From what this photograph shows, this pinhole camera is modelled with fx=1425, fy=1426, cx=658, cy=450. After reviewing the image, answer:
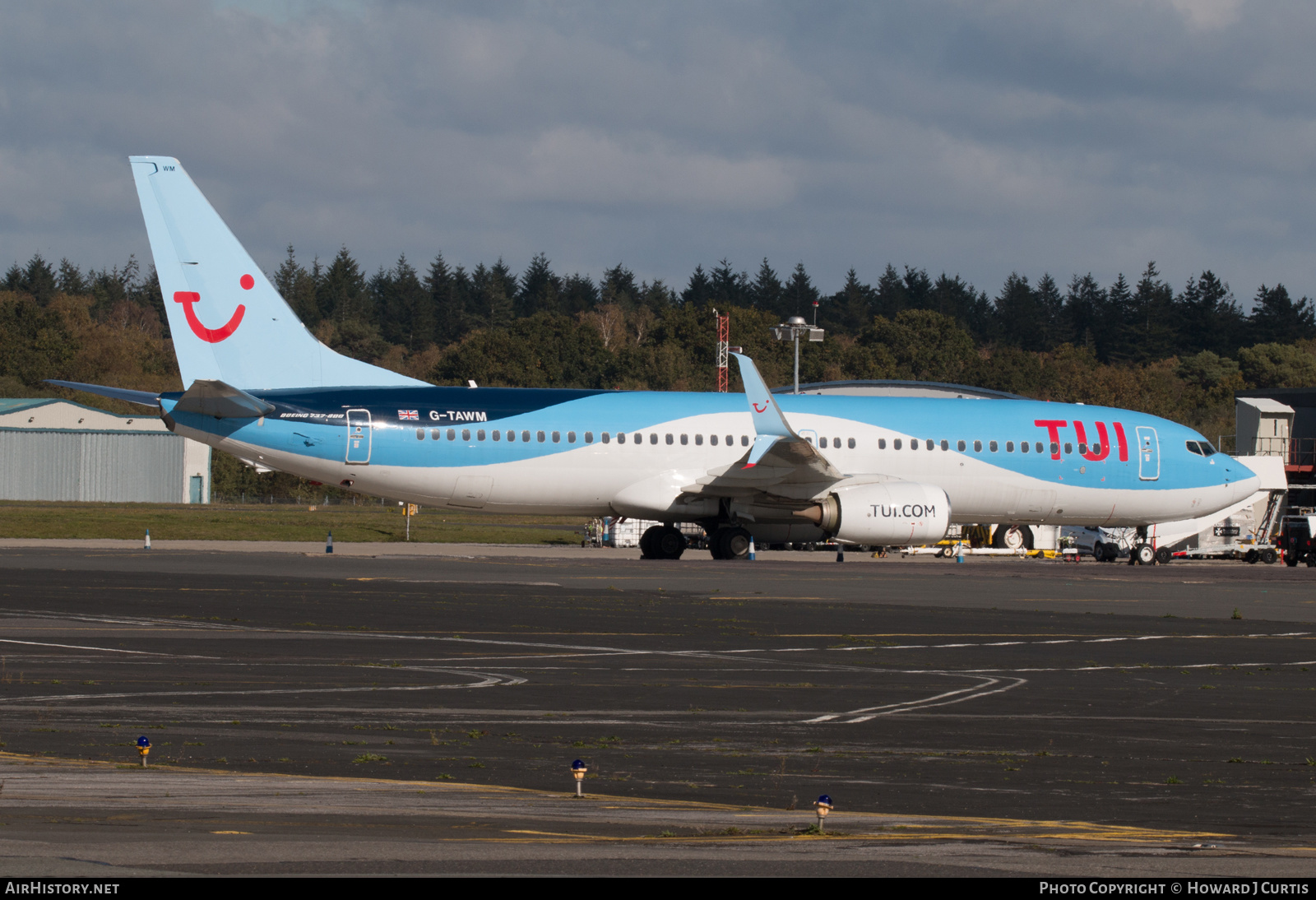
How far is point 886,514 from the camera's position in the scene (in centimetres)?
3309

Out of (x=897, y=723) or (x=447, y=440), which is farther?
(x=447, y=440)

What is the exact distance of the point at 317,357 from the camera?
33.8 metres

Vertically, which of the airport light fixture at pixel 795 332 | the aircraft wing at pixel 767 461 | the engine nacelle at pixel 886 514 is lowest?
the engine nacelle at pixel 886 514

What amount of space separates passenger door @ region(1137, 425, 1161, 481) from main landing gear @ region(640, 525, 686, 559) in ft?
40.2

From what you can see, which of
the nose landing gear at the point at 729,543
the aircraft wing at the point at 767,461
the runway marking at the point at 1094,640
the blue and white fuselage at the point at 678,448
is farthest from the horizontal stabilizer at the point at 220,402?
the runway marking at the point at 1094,640

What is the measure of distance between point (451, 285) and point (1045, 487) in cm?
15225

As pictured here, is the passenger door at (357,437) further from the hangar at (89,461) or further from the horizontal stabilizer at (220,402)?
the hangar at (89,461)

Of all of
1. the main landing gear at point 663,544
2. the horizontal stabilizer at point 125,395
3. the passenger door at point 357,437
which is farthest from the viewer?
the main landing gear at point 663,544

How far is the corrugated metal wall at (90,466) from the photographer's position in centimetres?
7431

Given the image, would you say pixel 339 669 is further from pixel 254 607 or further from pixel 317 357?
pixel 317 357

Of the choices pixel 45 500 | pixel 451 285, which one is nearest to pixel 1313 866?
pixel 45 500

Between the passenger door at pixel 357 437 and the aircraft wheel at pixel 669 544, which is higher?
the passenger door at pixel 357 437

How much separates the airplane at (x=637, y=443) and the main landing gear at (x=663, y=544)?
0.15 feet

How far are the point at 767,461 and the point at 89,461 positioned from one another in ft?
175
